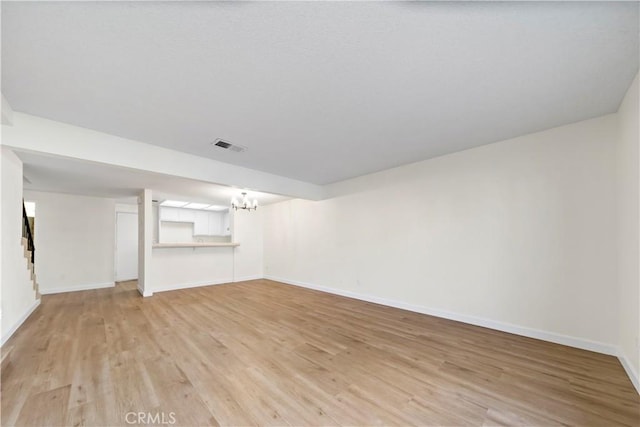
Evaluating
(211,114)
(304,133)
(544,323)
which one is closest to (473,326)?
(544,323)

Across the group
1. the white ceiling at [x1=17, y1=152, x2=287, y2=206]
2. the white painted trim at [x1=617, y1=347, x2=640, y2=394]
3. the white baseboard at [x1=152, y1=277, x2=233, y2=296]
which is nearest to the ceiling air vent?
the white ceiling at [x1=17, y1=152, x2=287, y2=206]

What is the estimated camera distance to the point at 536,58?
1.65 metres

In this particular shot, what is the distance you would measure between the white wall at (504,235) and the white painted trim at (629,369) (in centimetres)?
16

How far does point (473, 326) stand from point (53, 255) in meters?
8.36

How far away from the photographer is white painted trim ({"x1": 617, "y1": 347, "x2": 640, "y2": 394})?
6.12 feet

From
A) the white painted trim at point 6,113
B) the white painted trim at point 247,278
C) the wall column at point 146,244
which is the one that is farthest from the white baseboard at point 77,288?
the white painted trim at point 6,113

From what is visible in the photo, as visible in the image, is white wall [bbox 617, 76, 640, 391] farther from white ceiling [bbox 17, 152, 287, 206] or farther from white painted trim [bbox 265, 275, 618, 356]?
white ceiling [bbox 17, 152, 287, 206]

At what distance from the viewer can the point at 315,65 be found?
5.49ft

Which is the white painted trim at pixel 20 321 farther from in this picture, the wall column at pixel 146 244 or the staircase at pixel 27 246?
the wall column at pixel 146 244

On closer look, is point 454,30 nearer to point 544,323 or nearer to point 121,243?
point 544,323

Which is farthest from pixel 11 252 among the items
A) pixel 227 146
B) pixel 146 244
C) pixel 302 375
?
pixel 302 375

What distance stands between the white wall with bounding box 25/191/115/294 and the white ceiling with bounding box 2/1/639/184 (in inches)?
183

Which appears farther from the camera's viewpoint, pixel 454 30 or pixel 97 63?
pixel 97 63

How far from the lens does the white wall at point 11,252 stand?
9.29 feet
